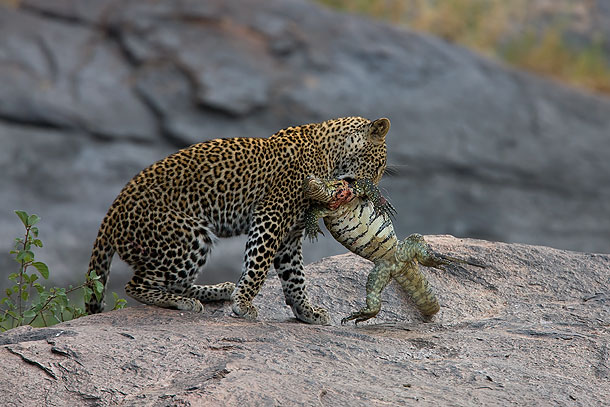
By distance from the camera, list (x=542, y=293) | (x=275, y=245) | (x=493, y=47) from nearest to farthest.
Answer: (x=275, y=245) → (x=542, y=293) → (x=493, y=47)

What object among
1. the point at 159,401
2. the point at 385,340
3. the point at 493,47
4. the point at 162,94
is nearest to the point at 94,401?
the point at 159,401

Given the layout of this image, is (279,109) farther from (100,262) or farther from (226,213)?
(100,262)

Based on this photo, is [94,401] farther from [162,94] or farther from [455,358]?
[162,94]

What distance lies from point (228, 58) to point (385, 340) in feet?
35.5

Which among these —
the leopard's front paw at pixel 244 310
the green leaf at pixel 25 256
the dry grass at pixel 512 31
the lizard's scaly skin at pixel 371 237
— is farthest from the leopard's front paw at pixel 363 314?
the dry grass at pixel 512 31

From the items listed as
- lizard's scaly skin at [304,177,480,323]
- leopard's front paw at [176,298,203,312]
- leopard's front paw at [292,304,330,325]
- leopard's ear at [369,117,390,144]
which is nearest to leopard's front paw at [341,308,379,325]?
lizard's scaly skin at [304,177,480,323]

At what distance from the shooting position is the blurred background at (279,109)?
1538 cm

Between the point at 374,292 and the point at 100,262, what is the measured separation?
6.94 feet

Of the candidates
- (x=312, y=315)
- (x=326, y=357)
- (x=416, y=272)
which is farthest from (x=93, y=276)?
(x=416, y=272)

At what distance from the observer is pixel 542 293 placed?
7.72 metres

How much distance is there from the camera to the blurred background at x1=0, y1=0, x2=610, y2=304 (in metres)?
15.4

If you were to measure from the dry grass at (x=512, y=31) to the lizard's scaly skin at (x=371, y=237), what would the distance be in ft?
44.9

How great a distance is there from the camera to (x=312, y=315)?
23.3ft

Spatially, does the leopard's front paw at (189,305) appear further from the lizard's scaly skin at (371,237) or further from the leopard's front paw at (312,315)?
the lizard's scaly skin at (371,237)
